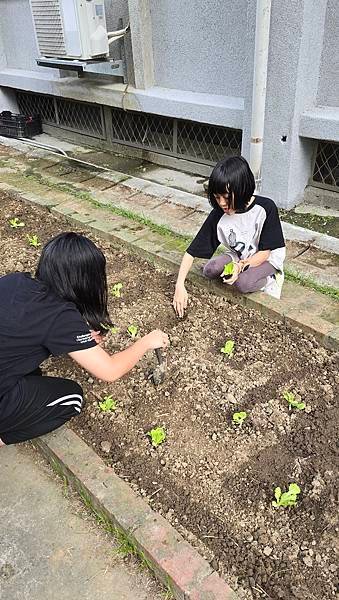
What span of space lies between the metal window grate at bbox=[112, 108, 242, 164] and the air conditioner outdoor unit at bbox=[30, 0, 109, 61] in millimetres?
1068

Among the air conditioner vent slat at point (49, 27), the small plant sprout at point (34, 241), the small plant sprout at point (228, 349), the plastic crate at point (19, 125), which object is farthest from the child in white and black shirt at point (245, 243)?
the plastic crate at point (19, 125)

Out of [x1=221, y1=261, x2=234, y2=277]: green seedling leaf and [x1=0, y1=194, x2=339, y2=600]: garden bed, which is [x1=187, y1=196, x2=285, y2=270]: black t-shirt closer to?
[x1=221, y1=261, x2=234, y2=277]: green seedling leaf

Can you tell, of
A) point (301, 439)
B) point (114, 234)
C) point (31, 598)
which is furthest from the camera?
point (114, 234)

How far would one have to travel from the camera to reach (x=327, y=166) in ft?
15.6

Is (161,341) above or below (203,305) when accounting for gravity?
above

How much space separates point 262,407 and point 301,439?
0.27 m

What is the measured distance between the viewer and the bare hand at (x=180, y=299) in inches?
129

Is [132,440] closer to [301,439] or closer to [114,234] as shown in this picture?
[301,439]

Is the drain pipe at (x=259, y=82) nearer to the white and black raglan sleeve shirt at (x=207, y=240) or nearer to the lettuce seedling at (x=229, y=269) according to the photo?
the white and black raglan sleeve shirt at (x=207, y=240)

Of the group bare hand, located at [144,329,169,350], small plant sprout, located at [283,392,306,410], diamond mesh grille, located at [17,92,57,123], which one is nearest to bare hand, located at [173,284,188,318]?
bare hand, located at [144,329,169,350]

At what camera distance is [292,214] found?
4.74 meters

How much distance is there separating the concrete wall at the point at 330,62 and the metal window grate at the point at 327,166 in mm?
429

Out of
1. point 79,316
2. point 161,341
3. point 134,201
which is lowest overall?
point 134,201

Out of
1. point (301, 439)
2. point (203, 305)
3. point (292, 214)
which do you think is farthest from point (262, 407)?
point (292, 214)
